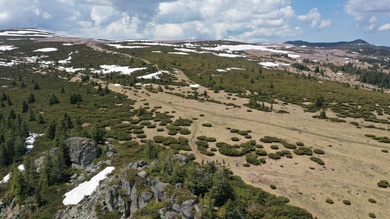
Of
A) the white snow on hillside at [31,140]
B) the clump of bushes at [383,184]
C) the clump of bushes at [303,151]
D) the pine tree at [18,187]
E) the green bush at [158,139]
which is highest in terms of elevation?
the clump of bushes at [383,184]

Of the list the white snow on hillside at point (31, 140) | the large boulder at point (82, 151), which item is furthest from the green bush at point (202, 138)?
the white snow on hillside at point (31, 140)

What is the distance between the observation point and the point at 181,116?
75.6 metres

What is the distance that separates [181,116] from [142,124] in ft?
38.8

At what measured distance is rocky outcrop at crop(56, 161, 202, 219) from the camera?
2903 cm

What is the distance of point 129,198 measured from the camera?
34844 mm

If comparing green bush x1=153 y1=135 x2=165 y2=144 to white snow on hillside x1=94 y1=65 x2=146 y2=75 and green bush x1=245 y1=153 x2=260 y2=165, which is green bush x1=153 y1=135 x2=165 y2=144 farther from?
white snow on hillside x1=94 y1=65 x2=146 y2=75

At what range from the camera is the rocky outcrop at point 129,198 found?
29.0 metres

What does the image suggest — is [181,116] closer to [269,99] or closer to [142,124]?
[142,124]

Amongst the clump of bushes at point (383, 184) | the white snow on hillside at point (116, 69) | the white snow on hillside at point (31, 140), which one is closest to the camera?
the clump of bushes at point (383, 184)

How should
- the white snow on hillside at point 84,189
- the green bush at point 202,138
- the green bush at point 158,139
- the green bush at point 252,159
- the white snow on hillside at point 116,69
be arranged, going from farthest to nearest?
1. the white snow on hillside at point 116,69
2. the green bush at point 202,138
3. the green bush at point 158,139
4. the green bush at point 252,159
5. the white snow on hillside at point 84,189

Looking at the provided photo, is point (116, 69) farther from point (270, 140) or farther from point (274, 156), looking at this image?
point (274, 156)

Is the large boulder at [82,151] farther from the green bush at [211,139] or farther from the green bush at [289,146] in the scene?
the green bush at [289,146]

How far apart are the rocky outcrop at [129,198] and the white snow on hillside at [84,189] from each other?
3.50 ft

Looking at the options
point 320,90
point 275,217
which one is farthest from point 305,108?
point 275,217
